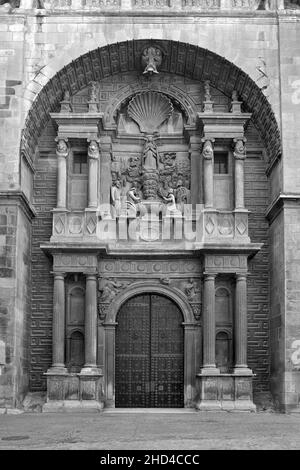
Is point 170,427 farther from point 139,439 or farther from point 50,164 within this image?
point 50,164

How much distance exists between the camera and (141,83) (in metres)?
19.8

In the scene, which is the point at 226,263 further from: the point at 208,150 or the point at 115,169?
the point at 115,169

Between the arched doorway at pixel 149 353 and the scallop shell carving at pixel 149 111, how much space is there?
13.2ft

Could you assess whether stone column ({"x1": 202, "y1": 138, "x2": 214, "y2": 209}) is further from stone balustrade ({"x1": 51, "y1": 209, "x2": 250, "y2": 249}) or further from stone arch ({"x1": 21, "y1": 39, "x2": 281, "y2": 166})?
stone arch ({"x1": 21, "y1": 39, "x2": 281, "y2": 166})

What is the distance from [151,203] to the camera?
19312 millimetres

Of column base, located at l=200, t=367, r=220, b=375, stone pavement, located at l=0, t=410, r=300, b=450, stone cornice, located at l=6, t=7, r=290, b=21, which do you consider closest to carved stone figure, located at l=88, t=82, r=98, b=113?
→ stone cornice, located at l=6, t=7, r=290, b=21

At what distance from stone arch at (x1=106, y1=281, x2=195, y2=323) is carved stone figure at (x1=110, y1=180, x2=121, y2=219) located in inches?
66.2

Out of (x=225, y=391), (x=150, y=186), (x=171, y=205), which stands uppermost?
(x=150, y=186)

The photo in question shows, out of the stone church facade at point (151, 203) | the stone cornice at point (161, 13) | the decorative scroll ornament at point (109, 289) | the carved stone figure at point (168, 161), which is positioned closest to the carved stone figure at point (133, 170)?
the stone church facade at point (151, 203)

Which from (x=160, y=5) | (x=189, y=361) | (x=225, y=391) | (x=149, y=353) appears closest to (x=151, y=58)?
(x=160, y=5)

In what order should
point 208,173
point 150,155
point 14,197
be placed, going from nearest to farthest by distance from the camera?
point 14,197, point 208,173, point 150,155

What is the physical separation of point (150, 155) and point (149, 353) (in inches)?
179

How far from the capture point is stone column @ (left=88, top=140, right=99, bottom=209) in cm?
1892

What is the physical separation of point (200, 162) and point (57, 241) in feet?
12.5
